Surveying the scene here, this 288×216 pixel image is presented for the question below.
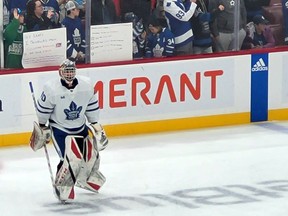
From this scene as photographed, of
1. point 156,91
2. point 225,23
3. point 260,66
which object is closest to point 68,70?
point 156,91

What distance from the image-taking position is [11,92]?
10.2 meters

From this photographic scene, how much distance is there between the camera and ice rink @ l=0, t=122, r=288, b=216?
8094 mm

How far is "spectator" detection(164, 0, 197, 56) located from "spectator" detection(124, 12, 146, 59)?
1.09ft

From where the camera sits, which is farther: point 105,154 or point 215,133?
point 215,133

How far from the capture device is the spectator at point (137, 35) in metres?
10.8

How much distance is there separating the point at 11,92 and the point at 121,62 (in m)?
1.22

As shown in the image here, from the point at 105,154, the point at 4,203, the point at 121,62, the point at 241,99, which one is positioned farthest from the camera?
the point at 241,99

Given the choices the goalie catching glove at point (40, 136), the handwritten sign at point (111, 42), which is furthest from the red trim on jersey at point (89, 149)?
the handwritten sign at point (111, 42)

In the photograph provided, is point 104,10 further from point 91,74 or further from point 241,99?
point 241,99

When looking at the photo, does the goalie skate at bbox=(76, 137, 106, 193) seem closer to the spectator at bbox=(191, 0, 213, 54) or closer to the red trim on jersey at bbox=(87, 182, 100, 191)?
the red trim on jersey at bbox=(87, 182, 100, 191)

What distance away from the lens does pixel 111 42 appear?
1077 centimetres

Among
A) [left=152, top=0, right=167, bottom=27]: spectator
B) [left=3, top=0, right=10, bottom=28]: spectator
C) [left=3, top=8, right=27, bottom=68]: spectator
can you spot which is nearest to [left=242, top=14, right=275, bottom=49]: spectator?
[left=152, top=0, right=167, bottom=27]: spectator

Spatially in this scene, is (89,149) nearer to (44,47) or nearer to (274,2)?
(44,47)

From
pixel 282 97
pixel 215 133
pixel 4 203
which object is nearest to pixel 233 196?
pixel 4 203
